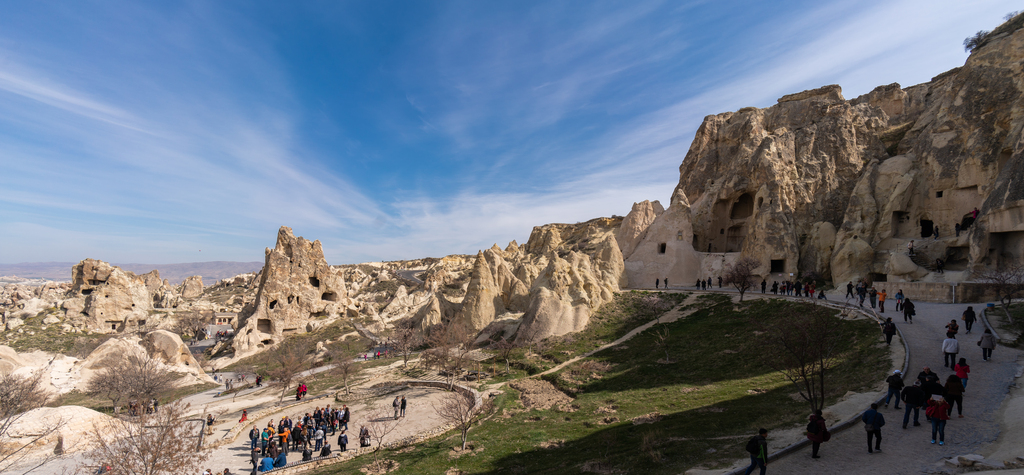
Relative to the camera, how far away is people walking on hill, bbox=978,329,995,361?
565 inches

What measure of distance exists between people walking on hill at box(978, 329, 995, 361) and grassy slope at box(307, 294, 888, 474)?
2.61 m

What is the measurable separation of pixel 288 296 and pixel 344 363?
2438cm

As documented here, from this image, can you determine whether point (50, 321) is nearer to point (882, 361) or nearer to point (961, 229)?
point (882, 361)

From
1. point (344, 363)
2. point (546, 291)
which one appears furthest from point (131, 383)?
point (546, 291)

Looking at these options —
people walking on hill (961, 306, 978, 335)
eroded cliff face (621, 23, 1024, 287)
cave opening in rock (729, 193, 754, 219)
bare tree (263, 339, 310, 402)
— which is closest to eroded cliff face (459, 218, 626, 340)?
eroded cliff face (621, 23, 1024, 287)

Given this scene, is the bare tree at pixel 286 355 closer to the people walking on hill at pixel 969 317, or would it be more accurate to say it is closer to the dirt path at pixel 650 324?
the dirt path at pixel 650 324

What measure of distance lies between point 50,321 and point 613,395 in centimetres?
6807

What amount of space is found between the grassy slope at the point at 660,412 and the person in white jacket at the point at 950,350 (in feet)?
5.89

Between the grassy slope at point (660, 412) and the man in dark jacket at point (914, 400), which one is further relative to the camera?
the grassy slope at point (660, 412)

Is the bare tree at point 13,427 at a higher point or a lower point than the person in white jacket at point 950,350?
lower

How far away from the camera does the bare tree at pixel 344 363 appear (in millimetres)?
28103

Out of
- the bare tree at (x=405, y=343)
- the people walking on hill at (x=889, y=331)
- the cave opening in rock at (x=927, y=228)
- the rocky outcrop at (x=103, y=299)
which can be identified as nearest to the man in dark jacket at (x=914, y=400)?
the people walking on hill at (x=889, y=331)

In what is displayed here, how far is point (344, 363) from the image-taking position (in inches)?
1122

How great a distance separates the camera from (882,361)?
52.4ft
